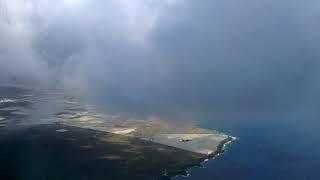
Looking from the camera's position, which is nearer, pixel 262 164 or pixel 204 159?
pixel 262 164

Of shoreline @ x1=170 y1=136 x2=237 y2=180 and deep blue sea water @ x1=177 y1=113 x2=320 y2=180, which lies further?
deep blue sea water @ x1=177 y1=113 x2=320 y2=180

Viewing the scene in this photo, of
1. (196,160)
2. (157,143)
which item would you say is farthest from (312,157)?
(157,143)

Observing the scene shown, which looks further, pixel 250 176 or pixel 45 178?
pixel 250 176

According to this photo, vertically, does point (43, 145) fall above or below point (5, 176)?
above

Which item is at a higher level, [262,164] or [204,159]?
[204,159]

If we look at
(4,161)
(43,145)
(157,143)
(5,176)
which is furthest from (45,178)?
(157,143)

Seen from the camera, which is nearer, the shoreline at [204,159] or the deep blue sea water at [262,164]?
the shoreline at [204,159]

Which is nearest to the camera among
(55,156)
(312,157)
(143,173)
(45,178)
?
(45,178)

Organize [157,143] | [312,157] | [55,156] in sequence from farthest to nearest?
[157,143] < [312,157] < [55,156]

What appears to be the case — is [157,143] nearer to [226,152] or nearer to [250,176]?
[226,152]

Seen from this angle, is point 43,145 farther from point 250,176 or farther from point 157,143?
point 250,176
